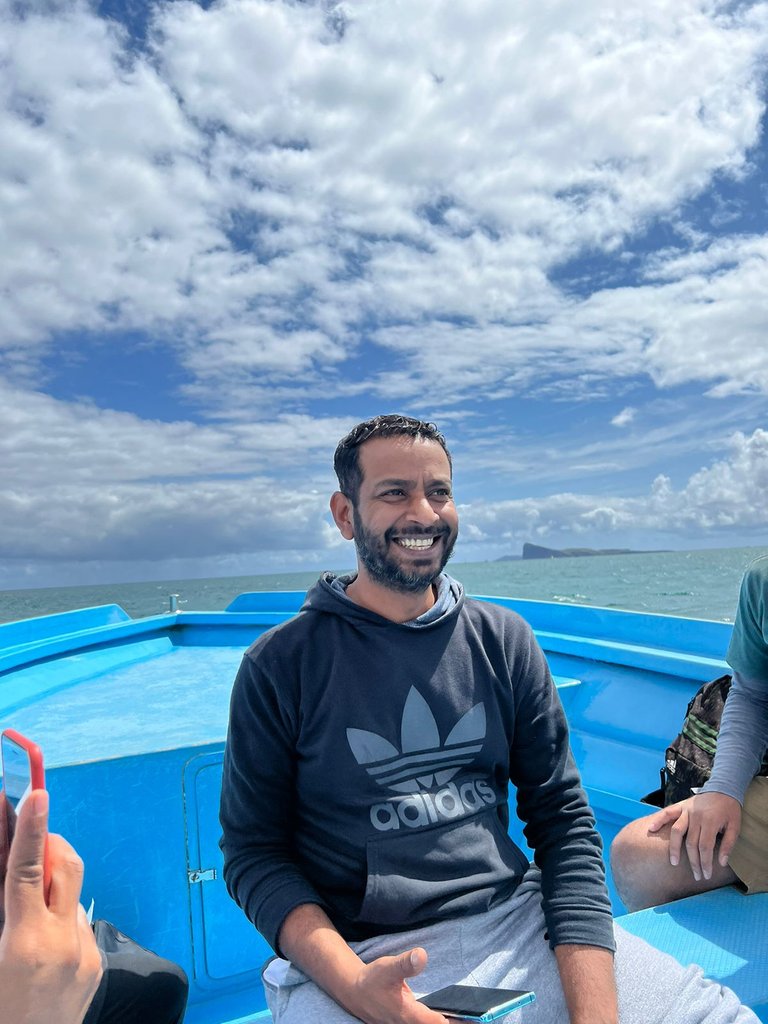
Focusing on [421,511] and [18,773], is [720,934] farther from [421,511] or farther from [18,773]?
[18,773]

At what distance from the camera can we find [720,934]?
1.58 m

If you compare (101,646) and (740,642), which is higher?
(740,642)

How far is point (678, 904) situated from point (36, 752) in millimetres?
1593

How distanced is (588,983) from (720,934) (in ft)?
1.63

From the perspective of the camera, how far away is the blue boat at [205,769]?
172 cm

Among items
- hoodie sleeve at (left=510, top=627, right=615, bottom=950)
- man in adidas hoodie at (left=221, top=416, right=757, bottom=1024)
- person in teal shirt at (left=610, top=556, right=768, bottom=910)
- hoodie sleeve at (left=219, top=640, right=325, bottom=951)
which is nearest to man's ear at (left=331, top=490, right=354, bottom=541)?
man in adidas hoodie at (left=221, top=416, right=757, bottom=1024)

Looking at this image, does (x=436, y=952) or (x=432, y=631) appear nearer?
(x=436, y=952)

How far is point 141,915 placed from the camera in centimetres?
222

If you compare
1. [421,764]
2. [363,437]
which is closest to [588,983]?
[421,764]

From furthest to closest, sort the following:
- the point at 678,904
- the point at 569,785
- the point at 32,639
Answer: the point at 32,639 → the point at 678,904 → the point at 569,785

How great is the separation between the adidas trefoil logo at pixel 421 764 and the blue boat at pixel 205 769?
0.54 m

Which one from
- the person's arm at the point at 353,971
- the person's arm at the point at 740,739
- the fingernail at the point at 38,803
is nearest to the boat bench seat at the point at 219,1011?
the person's arm at the point at 353,971

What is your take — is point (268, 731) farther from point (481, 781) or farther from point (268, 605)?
point (268, 605)

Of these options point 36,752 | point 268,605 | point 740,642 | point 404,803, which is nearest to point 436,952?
→ point 404,803
